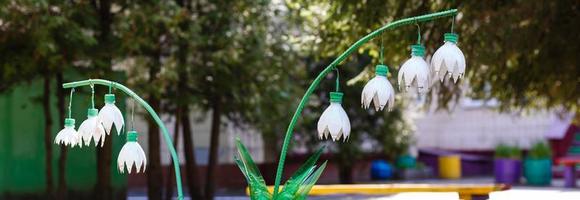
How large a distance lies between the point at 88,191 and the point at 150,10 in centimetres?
499

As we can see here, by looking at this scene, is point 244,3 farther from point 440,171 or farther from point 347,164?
point 440,171

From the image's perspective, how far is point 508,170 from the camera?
27.0 m

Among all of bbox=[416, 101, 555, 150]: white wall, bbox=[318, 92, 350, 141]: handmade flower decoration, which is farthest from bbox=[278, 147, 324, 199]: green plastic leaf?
bbox=[416, 101, 555, 150]: white wall

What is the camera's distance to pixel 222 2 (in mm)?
16156

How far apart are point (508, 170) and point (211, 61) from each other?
13.8 meters

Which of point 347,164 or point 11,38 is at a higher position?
point 11,38

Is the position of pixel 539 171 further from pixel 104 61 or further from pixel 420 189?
pixel 420 189

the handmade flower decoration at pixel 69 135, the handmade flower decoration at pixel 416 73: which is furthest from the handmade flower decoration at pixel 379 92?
the handmade flower decoration at pixel 69 135

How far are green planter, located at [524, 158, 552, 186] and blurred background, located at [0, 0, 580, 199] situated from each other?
8281 millimetres

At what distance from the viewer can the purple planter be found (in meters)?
26.9

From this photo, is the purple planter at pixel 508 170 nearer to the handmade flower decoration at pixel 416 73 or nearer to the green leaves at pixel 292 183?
the green leaves at pixel 292 183

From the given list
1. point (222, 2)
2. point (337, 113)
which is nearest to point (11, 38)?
point (222, 2)

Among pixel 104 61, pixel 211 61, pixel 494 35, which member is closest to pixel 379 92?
pixel 494 35

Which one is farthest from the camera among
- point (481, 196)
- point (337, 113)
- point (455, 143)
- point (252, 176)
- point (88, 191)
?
point (455, 143)
